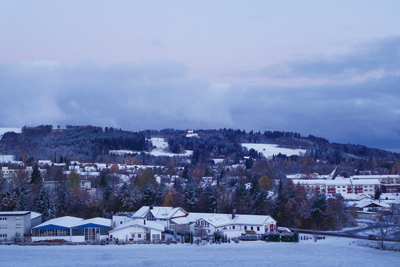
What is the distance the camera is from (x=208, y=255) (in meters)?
17.0

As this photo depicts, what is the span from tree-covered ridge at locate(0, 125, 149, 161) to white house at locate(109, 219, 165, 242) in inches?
2441

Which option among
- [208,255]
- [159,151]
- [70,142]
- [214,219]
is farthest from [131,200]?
[159,151]

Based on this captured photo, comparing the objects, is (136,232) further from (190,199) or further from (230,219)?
(190,199)

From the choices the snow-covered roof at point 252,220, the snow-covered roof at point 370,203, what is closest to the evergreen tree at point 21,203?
Answer: the snow-covered roof at point 252,220

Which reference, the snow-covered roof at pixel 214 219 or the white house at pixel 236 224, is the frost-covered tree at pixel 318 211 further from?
the snow-covered roof at pixel 214 219

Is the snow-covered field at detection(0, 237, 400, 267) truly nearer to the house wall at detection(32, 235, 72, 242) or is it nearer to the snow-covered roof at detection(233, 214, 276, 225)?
the house wall at detection(32, 235, 72, 242)

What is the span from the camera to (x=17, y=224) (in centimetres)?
2084

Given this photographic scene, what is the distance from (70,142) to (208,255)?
81932 mm

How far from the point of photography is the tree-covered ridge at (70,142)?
85.3 metres

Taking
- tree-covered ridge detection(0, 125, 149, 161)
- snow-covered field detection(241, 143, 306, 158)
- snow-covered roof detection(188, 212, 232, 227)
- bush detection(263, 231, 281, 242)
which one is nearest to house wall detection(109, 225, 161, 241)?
snow-covered roof detection(188, 212, 232, 227)

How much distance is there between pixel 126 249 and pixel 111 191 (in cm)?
1071

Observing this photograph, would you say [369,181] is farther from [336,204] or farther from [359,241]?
[359,241]

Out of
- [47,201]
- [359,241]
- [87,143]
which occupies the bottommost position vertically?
[359,241]

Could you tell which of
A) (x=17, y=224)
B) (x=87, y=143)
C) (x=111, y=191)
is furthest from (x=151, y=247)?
(x=87, y=143)
